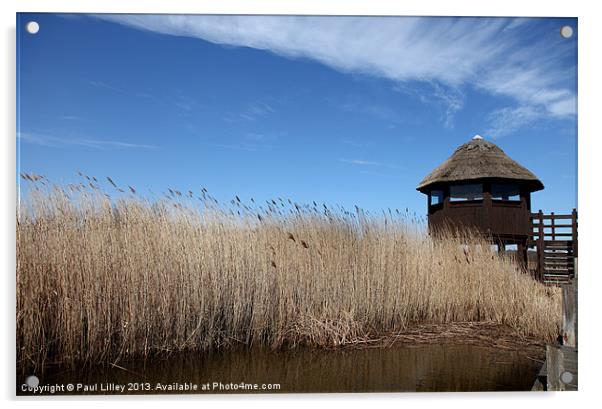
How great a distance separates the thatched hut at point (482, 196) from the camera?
7.33 meters

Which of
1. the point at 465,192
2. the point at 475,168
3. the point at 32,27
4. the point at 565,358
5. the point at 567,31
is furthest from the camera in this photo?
the point at 465,192

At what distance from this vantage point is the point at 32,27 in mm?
3055

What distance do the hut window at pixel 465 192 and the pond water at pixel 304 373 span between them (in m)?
5.12

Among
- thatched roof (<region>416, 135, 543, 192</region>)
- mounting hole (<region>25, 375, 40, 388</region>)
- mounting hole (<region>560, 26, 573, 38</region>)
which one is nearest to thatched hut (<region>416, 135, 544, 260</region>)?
thatched roof (<region>416, 135, 543, 192</region>)

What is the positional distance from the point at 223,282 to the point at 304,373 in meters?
1.27

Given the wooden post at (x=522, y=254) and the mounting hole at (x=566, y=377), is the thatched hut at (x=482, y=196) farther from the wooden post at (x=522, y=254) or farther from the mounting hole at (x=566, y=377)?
the mounting hole at (x=566, y=377)

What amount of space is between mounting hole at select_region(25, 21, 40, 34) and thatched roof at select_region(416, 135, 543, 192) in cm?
523

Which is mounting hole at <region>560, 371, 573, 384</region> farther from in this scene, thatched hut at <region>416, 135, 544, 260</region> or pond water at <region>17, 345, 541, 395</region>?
thatched hut at <region>416, 135, 544, 260</region>

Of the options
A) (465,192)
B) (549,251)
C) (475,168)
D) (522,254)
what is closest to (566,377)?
(549,251)

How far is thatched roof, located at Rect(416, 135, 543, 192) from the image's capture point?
684 cm

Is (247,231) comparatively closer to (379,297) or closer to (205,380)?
(379,297)

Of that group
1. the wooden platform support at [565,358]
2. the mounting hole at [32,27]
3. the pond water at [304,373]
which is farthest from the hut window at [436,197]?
the mounting hole at [32,27]

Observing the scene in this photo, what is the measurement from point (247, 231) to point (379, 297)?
1472mm

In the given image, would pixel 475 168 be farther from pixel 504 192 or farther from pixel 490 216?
pixel 490 216
